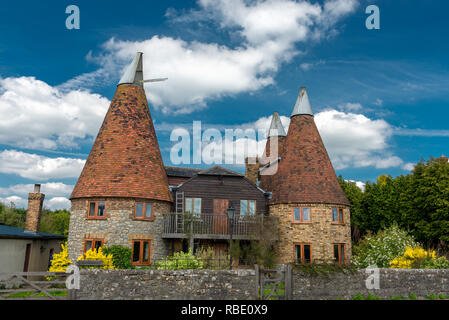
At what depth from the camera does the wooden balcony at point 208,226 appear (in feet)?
71.9

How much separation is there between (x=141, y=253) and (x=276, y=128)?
17638mm

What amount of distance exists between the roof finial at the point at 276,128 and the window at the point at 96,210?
57.1 ft

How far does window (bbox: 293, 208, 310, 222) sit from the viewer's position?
23828 millimetres

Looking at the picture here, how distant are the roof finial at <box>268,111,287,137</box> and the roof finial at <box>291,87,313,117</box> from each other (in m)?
5.49

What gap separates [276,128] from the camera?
110 feet

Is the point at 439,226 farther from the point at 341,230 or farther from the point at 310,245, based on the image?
the point at 310,245

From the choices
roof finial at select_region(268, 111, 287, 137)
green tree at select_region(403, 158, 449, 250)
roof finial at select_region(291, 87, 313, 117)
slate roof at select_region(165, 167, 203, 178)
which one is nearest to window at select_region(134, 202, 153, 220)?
slate roof at select_region(165, 167, 203, 178)

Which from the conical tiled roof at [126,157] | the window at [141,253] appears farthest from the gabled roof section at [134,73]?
the window at [141,253]

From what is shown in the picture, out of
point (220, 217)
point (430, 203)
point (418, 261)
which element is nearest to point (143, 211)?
point (220, 217)

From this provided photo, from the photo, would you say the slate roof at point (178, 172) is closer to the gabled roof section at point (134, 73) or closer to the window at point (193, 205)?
the window at point (193, 205)

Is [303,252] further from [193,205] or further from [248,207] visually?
[193,205]

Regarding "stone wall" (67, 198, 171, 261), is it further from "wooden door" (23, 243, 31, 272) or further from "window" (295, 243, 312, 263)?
"window" (295, 243, 312, 263)
